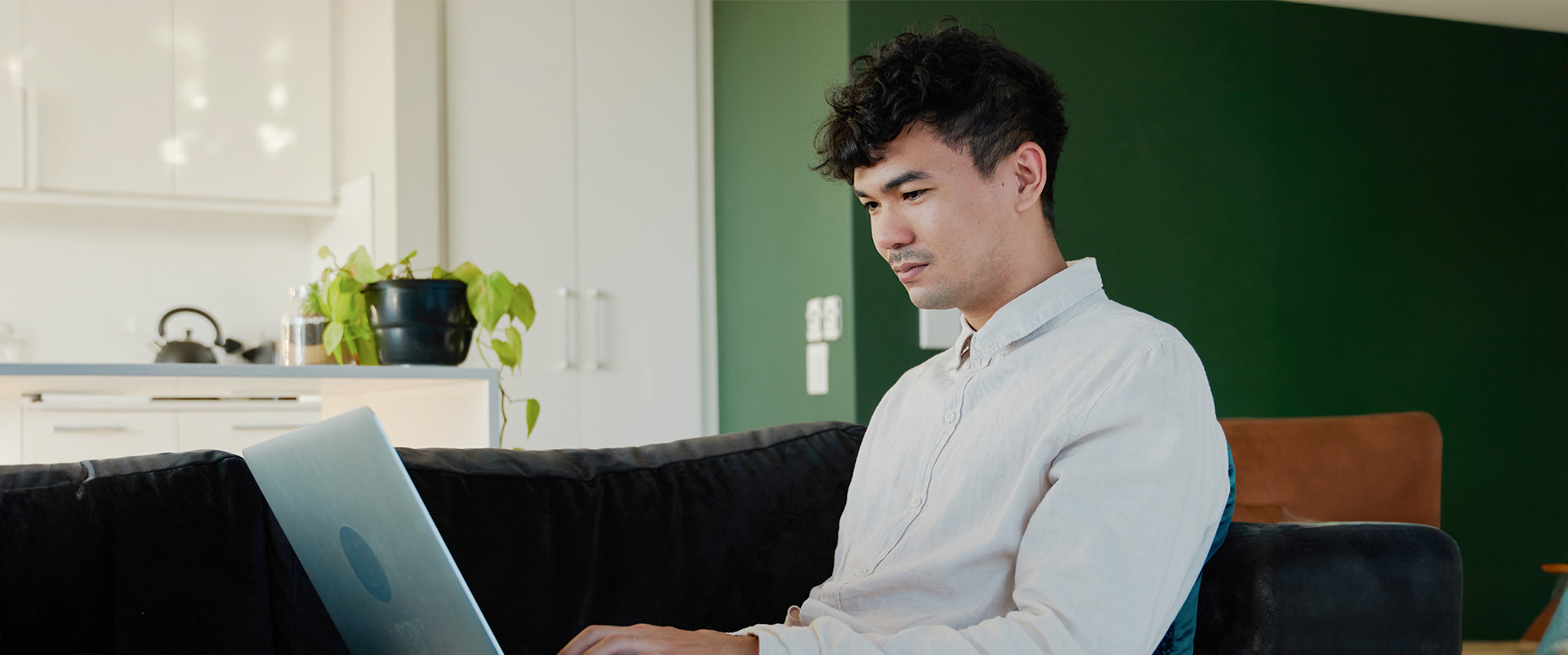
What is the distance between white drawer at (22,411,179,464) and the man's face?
3.22m

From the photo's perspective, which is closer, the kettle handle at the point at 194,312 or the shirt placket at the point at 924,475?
the shirt placket at the point at 924,475

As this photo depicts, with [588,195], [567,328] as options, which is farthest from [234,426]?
[588,195]

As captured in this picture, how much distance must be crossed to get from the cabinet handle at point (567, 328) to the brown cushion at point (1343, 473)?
2.07 m

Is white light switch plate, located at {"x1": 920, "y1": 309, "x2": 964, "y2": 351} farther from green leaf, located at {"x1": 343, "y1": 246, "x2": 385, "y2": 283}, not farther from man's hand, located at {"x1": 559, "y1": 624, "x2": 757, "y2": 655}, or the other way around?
man's hand, located at {"x1": 559, "y1": 624, "x2": 757, "y2": 655}

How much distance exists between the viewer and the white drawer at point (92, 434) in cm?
368

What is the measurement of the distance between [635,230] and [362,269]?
216 centimetres

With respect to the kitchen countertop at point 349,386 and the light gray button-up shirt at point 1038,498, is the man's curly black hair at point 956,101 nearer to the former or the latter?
the light gray button-up shirt at point 1038,498

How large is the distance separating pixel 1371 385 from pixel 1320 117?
950 millimetres

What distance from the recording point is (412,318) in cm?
186

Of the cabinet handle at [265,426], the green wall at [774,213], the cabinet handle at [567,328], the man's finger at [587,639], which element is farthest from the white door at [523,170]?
the man's finger at [587,639]

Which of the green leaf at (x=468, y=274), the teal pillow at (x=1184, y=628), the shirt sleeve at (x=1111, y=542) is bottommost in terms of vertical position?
the teal pillow at (x=1184, y=628)

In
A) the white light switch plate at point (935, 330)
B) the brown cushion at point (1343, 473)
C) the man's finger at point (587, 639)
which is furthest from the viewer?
the white light switch plate at point (935, 330)

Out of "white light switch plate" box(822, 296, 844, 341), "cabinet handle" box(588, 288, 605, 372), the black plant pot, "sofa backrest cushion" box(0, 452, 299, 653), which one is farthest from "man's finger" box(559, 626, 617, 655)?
"cabinet handle" box(588, 288, 605, 372)

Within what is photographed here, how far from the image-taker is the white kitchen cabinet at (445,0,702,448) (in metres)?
3.92
